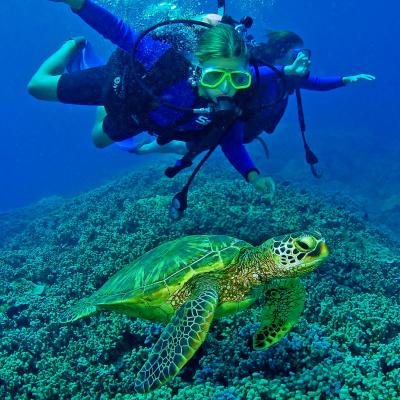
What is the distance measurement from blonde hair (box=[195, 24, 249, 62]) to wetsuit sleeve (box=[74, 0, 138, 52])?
3.57 ft

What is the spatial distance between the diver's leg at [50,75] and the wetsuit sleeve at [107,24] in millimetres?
1370

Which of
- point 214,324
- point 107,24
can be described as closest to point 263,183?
point 214,324

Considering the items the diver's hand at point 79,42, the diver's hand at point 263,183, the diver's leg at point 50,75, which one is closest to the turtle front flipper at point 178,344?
the diver's hand at point 263,183

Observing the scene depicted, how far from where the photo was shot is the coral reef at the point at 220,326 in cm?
261

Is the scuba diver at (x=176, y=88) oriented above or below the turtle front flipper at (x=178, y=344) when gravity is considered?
above

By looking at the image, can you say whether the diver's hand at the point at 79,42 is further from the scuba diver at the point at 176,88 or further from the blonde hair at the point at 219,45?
the blonde hair at the point at 219,45

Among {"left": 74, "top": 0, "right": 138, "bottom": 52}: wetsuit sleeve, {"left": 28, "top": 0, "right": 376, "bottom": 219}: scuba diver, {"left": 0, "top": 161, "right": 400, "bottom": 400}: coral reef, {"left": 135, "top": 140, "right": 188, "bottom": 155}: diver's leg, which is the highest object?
{"left": 74, "top": 0, "right": 138, "bottom": 52}: wetsuit sleeve

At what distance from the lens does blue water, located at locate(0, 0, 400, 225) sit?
865 inches

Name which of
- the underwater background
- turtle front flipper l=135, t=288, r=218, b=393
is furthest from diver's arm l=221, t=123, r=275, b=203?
turtle front flipper l=135, t=288, r=218, b=393

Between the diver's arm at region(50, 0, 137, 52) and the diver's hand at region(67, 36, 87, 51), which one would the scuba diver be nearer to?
the diver's arm at region(50, 0, 137, 52)

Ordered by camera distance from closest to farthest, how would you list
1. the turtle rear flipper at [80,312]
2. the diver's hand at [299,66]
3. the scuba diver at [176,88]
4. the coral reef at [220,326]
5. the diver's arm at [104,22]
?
the coral reef at [220,326] < the turtle rear flipper at [80,312] < the scuba diver at [176,88] < the diver's arm at [104,22] < the diver's hand at [299,66]

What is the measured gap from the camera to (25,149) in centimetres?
6275

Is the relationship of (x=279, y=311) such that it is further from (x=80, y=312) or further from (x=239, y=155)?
(x=239, y=155)

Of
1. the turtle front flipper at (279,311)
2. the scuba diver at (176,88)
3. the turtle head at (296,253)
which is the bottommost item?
the turtle front flipper at (279,311)
